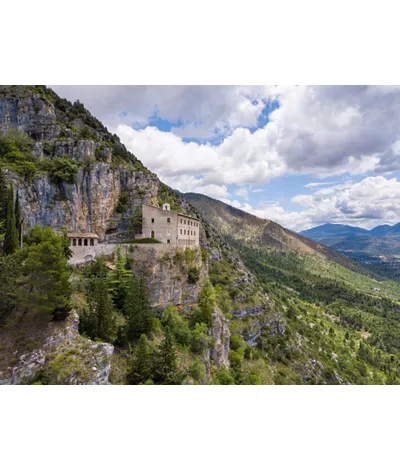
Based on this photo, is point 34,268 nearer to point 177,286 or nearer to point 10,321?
point 10,321

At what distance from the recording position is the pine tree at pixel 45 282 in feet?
50.9

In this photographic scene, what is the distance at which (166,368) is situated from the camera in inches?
662

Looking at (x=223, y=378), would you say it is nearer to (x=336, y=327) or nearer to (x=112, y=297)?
(x=112, y=297)

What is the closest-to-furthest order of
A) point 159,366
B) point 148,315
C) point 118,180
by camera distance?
point 159,366 < point 148,315 < point 118,180

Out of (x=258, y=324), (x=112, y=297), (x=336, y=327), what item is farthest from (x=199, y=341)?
(x=336, y=327)

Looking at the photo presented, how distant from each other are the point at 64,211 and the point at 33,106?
1649 cm

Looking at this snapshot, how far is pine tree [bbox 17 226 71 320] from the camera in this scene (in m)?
15.5

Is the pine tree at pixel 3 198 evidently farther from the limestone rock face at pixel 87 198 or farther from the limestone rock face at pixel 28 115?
the limestone rock face at pixel 28 115

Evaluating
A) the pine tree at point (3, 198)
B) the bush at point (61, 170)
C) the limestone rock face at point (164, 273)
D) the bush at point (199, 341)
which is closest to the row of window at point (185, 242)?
the limestone rock face at point (164, 273)

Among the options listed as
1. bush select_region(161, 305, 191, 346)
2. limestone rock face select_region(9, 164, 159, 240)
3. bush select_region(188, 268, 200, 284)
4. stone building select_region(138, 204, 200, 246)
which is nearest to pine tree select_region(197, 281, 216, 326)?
bush select_region(188, 268, 200, 284)

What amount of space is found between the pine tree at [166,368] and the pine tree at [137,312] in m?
3.26

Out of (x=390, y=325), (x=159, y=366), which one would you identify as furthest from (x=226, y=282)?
(x=390, y=325)

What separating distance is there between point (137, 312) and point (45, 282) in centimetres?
734

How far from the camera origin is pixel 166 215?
31672mm
